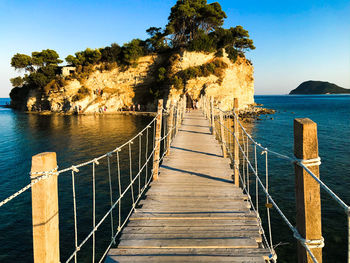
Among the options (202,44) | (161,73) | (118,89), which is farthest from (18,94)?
(202,44)

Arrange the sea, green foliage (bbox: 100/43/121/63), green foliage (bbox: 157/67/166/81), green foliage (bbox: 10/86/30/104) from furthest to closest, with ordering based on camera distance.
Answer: green foliage (bbox: 10/86/30/104)
green foliage (bbox: 100/43/121/63)
green foliage (bbox: 157/67/166/81)
the sea

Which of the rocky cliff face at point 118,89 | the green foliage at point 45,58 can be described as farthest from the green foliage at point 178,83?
the green foliage at point 45,58

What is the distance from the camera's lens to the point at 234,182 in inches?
226

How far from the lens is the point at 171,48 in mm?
47781

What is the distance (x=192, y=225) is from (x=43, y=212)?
105 inches

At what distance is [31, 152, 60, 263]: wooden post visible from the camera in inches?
63.6

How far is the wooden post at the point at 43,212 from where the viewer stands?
1614 millimetres

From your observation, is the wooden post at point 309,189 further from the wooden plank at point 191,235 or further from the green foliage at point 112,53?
the green foliage at point 112,53

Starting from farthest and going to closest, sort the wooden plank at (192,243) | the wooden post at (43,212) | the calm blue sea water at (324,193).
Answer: the calm blue sea water at (324,193) → the wooden plank at (192,243) → the wooden post at (43,212)

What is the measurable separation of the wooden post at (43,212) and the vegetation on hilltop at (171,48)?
39.3 m

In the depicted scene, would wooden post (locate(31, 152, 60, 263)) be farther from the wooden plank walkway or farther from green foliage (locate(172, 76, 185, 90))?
green foliage (locate(172, 76, 185, 90))

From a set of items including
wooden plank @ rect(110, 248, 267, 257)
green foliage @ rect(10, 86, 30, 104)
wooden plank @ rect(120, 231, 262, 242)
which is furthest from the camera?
green foliage @ rect(10, 86, 30, 104)

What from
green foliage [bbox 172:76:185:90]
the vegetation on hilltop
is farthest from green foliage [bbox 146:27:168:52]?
green foliage [bbox 172:76:185:90]

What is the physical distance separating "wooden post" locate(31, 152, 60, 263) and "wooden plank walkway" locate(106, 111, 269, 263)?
149 centimetres
